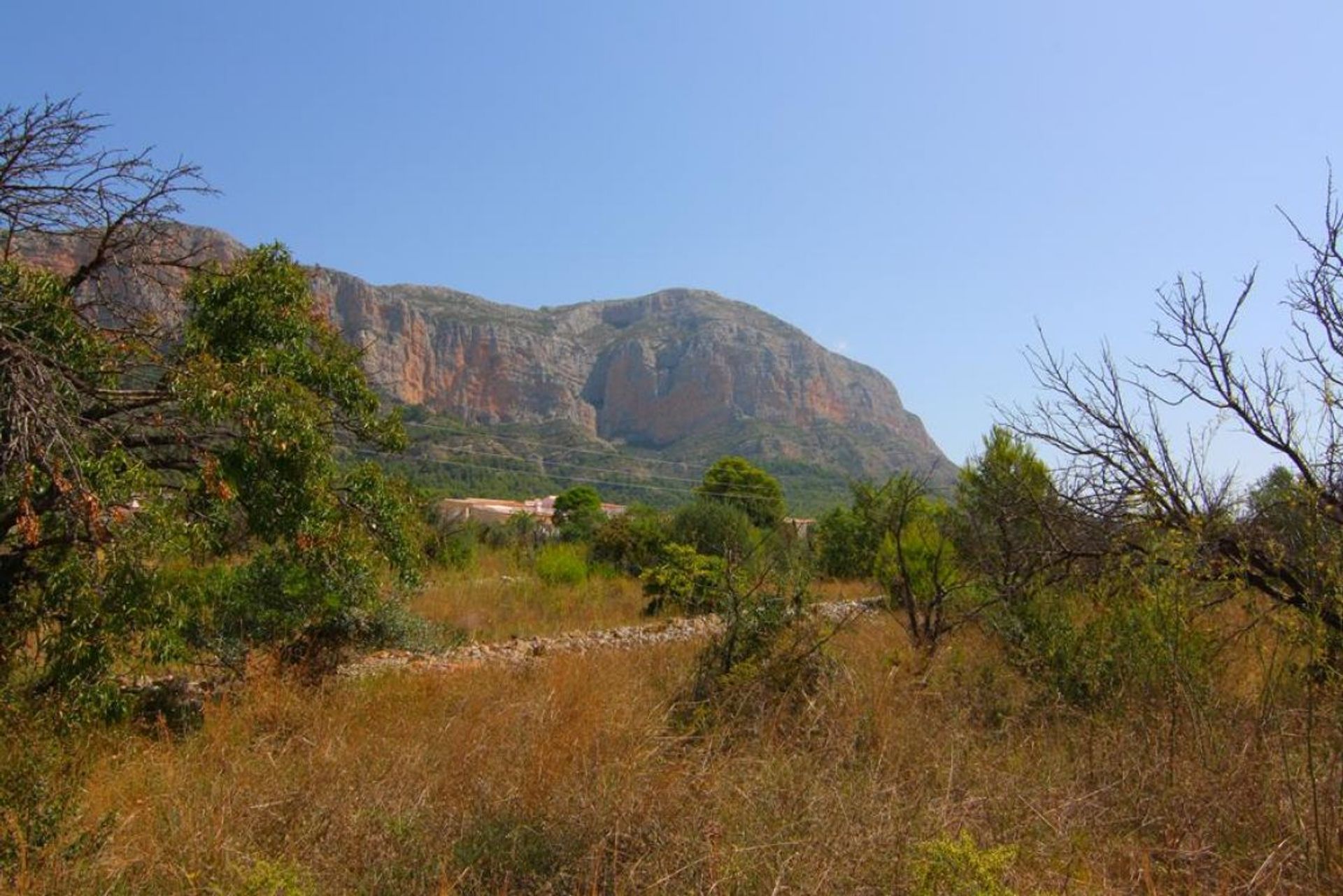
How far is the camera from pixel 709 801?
3662mm

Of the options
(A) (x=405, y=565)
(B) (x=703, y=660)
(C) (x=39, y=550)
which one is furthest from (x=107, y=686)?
(B) (x=703, y=660)

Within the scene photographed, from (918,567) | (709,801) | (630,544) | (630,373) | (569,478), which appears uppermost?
(630,373)

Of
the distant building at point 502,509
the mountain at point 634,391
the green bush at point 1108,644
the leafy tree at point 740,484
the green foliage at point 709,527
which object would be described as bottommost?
the distant building at point 502,509

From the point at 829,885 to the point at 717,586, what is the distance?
171 inches

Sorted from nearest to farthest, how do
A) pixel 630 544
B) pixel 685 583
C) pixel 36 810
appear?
1. pixel 36 810
2. pixel 685 583
3. pixel 630 544

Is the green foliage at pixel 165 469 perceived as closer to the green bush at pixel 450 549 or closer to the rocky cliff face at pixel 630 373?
the green bush at pixel 450 549

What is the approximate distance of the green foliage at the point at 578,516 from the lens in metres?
27.0

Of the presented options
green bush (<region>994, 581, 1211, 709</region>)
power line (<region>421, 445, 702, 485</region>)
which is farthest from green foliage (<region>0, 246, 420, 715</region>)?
power line (<region>421, 445, 702, 485</region>)

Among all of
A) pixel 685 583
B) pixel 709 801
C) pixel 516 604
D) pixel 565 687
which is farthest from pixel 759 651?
pixel 516 604

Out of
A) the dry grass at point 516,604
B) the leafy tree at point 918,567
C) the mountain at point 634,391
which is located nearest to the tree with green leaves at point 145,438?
the leafy tree at point 918,567

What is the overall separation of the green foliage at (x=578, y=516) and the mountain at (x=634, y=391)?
431 inches

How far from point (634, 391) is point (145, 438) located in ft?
375

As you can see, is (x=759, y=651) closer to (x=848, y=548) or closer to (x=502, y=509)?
(x=848, y=548)

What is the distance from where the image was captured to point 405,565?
6.45 m
